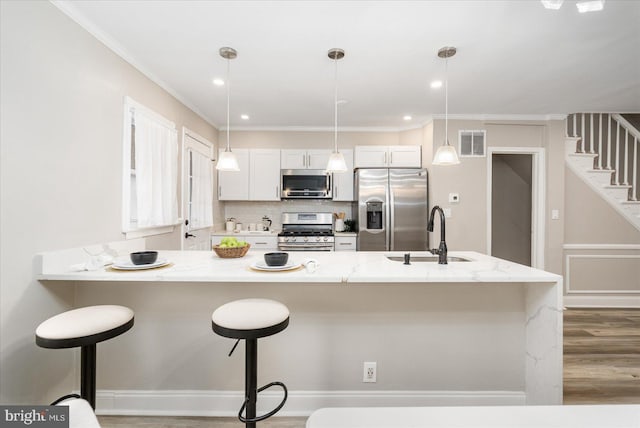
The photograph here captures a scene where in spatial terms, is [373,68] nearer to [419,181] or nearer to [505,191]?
[419,181]

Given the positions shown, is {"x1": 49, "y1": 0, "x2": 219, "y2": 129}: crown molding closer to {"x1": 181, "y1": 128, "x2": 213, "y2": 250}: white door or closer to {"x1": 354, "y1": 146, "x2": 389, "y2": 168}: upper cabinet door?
{"x1": 181, "y1": 128, "x2": 213, "y2": 250}: white door

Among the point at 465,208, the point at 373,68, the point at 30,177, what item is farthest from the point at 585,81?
the point at 30,177

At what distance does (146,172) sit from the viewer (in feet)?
8.29

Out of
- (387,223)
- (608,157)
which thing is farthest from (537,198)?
(387,223)

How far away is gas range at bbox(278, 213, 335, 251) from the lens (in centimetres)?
413

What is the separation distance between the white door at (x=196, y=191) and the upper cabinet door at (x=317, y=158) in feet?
4.62

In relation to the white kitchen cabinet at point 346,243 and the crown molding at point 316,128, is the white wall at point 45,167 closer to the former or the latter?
the crown molding at point 316,128

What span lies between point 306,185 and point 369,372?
117 inches

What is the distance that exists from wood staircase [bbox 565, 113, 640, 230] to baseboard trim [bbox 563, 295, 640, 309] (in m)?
0.96

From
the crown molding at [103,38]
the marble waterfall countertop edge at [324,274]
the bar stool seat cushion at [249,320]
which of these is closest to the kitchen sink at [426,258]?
the marble waterfall countertop edge at [324,274]

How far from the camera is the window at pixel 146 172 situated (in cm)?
237

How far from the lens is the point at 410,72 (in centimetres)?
269

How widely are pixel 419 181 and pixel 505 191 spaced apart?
2028 millimetres

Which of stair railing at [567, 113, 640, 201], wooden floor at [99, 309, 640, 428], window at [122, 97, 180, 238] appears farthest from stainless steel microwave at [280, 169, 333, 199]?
stair railing at [567, 113, 640, 201]
